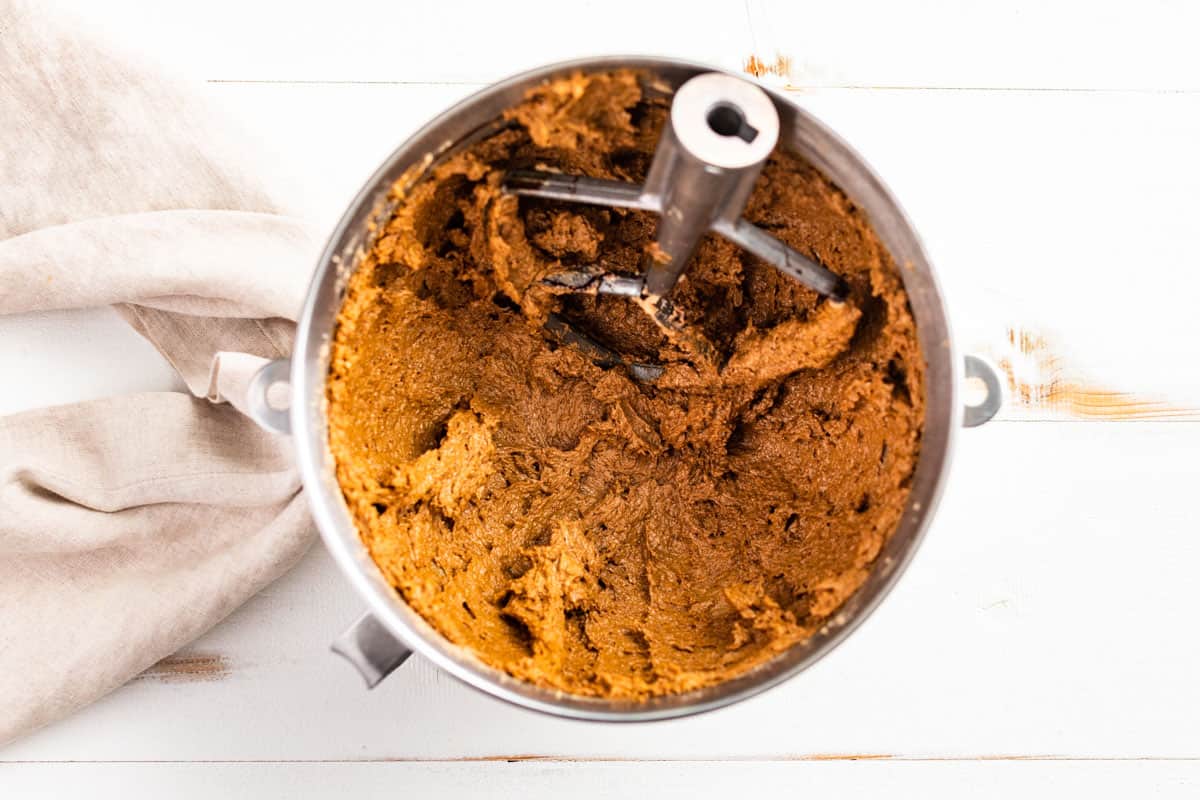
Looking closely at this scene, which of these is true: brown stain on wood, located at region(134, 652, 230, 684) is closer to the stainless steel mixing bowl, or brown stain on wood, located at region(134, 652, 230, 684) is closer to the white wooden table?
the white wooden table

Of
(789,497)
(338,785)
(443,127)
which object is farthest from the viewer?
(338,785)

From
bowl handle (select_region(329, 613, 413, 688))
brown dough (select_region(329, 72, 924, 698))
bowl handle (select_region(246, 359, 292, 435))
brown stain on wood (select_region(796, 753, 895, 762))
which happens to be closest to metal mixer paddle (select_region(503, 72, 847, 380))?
brown dough (select_region(329, 72, 924, 698))

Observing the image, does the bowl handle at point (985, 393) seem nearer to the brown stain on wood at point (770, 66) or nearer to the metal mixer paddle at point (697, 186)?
the metal mixer paddle at point (697, 186)

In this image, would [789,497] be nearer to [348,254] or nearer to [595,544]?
[595,544]

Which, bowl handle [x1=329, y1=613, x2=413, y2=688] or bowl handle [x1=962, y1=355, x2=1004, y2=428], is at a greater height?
bowl handle [x1=962, y1=355, x2=1004, y2=428]

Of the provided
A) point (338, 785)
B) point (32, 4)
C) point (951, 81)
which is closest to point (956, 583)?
point (951, 81)

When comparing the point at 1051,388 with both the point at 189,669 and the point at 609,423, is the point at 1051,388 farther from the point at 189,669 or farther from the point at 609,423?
the point at 189,669

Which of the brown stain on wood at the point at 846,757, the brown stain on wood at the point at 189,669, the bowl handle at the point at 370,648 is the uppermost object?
the bowl handle at the point at 370,648

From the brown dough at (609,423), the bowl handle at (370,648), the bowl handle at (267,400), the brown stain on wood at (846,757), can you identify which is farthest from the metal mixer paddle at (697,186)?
the brown stain on wood at (846,757)
